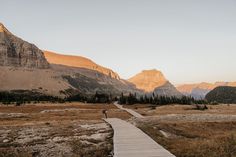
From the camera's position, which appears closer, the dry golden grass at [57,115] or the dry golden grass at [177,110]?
the dry golden grass at [57,115]

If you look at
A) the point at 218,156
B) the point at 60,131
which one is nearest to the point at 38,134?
the point at 60,131

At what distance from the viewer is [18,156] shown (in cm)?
2950

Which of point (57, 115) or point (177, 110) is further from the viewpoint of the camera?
point (177, 110)

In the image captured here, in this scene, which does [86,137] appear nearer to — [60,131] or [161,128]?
[60,131]

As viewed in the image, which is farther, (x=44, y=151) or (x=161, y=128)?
(x=161, y=128)

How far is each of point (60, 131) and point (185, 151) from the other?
77.2 feet

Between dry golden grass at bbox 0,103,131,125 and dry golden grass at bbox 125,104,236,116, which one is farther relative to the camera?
dry golden grass at bbox 125,104,236,116

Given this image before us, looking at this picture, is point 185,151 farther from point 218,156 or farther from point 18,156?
point 18,156

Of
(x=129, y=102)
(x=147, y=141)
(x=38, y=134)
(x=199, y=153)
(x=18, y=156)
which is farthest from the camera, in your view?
(x=129, y=102)

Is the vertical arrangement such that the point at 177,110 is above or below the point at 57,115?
above

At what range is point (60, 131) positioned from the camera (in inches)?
1754

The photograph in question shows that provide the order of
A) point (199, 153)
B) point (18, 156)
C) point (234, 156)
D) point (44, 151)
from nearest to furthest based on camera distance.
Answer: point (234, 156) < point (199, 153) < point (18, 156) < point (44, 151)

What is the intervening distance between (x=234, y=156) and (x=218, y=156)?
1168 millimetres

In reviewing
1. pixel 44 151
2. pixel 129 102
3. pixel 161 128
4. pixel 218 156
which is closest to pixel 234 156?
pixel 218 156
